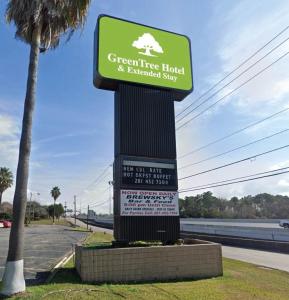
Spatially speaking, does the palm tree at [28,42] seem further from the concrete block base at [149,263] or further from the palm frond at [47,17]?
the concrete block base at [149,263]

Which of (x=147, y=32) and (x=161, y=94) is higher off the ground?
(x=147, y=32)

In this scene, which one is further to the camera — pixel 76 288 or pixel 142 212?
pixel 142 212

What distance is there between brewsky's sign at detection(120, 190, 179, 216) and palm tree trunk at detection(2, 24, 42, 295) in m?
4.13

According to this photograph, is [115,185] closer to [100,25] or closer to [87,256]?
[87,256]

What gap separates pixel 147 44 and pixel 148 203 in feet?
23.0

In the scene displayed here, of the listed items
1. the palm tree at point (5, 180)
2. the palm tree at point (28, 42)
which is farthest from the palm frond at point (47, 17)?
the palm tree at point (5, 180)

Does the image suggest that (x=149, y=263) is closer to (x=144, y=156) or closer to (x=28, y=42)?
(x=144, y=156)

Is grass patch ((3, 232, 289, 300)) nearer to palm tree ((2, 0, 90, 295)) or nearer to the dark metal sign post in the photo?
palm tree ((2, 0, 90, 295))

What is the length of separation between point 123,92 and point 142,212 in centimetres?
482

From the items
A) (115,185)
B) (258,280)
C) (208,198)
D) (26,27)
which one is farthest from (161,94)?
(208,198)

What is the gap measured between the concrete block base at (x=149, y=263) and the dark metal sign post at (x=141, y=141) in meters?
1.47

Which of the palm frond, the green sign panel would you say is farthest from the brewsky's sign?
the palm frond

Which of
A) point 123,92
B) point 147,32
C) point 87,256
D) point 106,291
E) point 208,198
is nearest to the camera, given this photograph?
point 106,291

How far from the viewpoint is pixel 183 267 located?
12.9m
